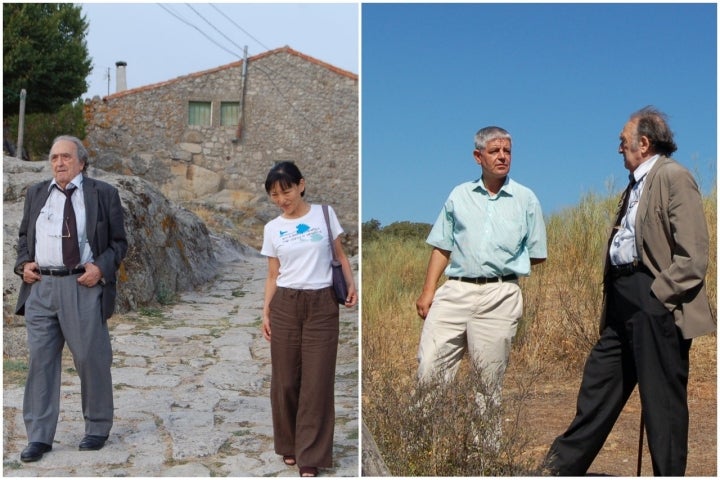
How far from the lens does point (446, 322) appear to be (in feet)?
14.0

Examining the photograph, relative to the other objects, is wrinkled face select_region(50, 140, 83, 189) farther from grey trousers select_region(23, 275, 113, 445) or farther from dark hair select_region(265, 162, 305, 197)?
dark hair select_region(265, 162, 305, 197)

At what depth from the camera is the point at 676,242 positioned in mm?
3781

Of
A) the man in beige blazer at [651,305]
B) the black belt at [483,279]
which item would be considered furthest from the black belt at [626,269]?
the black belt at [483,279]

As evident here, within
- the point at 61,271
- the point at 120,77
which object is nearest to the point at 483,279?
the point at 61,271

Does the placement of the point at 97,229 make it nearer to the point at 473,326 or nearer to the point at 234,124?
the point at 473,326

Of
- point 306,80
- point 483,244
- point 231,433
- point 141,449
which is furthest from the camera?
point 306,80

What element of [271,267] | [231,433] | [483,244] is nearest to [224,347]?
[231,433]

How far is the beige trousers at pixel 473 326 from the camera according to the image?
422 cm

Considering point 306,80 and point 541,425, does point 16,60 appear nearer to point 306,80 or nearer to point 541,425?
point 306,80

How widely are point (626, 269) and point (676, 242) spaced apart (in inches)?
10.7

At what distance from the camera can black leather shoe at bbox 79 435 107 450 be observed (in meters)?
4.76

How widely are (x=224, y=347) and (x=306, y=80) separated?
623 inches

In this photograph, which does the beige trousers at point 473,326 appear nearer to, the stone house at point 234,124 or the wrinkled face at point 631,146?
the wrinkled face at point 631,146

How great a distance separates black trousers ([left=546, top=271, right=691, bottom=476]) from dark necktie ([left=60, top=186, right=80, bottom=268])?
2.49m
